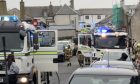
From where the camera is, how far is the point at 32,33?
18609mm

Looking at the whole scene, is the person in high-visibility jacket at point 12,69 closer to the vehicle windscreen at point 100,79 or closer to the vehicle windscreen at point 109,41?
the vehicle windscreen at point 100,79

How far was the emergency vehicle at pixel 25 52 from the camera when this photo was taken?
1725 cm

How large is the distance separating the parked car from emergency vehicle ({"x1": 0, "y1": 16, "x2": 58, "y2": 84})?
614cm

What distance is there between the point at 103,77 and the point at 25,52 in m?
7.13

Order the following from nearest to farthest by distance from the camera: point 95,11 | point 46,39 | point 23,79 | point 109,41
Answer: point 23,79 → point 46,39 → point 109,41 → point 95,11

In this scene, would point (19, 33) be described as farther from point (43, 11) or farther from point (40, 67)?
point (43, 11)

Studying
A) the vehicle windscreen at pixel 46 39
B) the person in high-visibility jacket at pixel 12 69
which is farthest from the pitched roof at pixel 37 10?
the person in high-visibility jacket at pixel 12 69

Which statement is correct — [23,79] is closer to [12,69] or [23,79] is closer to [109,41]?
[12,69]

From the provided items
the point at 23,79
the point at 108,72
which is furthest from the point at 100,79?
the point at 23,79

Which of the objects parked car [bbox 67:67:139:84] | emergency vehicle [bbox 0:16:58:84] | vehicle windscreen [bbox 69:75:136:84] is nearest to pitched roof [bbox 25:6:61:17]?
emergency vehicle [bbox 0:16:58:84]

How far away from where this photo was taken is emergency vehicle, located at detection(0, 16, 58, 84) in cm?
1725

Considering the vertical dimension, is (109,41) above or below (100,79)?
below

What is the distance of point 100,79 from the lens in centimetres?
1065

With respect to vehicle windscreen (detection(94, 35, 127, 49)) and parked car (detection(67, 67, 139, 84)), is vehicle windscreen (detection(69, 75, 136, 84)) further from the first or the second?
vehicle windscreen (detection(94, 35, 127, 49))
